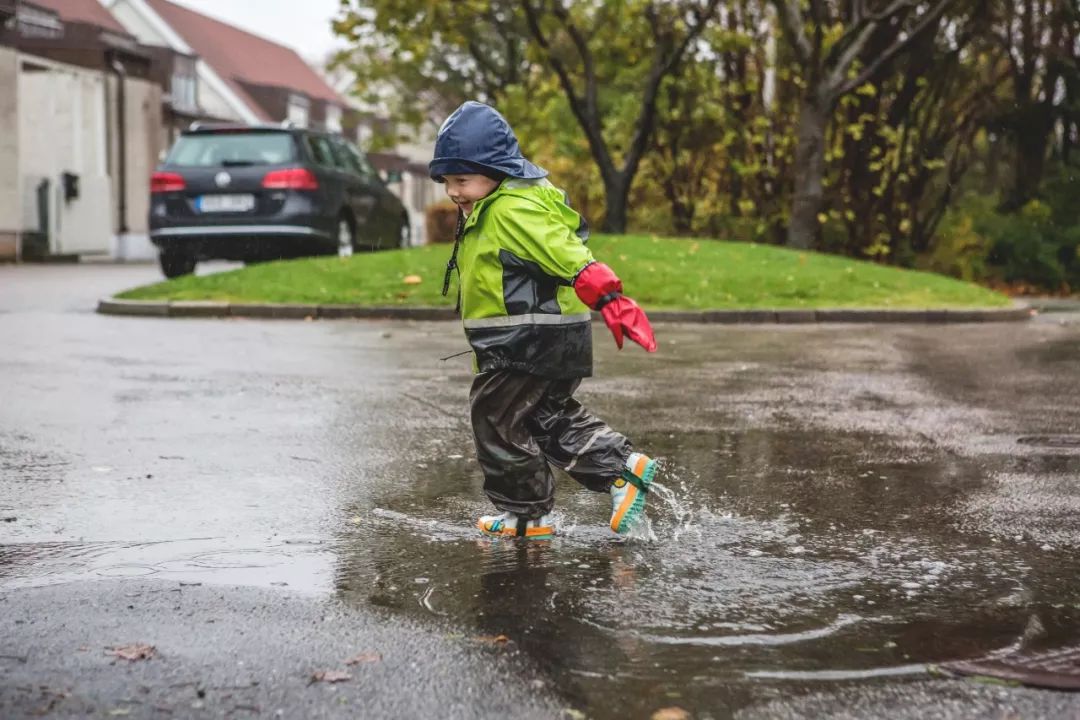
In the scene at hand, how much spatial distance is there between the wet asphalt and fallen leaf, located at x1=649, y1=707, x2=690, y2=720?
2 centimetres

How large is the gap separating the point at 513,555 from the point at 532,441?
0.47 m

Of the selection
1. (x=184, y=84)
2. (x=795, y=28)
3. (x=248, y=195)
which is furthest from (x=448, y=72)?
(x=248, y=195)

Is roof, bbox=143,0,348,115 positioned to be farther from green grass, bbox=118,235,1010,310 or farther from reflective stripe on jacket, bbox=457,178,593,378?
reflective stripe on jacket, bbox=457,178,593,378

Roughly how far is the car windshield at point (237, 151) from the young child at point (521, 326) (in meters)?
13.0

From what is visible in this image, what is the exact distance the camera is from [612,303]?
4.25 m

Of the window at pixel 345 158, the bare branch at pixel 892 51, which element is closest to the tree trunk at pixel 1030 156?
the bare branch at pixel 892 51

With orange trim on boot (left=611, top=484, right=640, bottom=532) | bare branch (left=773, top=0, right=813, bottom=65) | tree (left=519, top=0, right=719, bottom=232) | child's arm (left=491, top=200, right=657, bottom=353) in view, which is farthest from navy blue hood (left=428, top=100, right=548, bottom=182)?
tree (left=519, top=0, right=719, bottom=232)

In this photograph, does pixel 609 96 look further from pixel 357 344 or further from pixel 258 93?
pixel 258 93

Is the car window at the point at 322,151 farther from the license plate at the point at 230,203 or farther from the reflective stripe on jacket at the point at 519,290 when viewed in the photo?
the reflective stripe on jacket at the point at 519,290

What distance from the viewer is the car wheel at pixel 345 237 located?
18094 millimetres

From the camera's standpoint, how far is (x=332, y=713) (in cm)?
296

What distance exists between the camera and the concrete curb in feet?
47.1

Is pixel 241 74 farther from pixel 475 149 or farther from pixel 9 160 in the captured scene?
pixel 475 149

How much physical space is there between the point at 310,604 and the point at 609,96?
86.3ft
